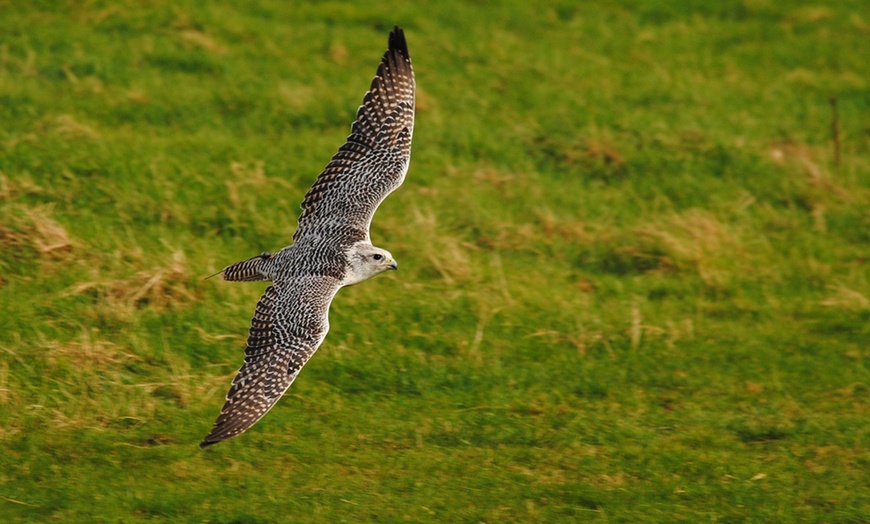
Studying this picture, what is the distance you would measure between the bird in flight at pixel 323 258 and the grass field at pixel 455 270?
74cm

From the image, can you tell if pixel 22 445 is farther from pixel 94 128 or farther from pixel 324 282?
pixel 94 128

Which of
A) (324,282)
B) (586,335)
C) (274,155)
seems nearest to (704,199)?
(586,335)

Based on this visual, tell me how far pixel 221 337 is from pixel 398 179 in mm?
1827

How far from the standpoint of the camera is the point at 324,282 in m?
8.13

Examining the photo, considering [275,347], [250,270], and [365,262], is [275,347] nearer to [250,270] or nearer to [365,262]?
[250,270]

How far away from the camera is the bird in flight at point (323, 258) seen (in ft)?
24.0

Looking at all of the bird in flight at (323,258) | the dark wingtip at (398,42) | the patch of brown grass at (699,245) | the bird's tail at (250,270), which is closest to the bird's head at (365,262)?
the bird in flight at (323,258)

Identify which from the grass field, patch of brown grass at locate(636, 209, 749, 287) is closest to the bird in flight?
the grass field

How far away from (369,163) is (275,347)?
215 cm

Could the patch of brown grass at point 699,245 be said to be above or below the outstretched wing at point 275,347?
above

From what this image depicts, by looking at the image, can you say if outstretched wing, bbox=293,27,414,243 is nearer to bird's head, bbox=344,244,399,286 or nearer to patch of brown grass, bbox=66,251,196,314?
bird's head, bbox=344,244,399,286

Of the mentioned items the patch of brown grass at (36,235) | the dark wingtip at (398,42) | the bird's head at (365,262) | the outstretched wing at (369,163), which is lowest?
the patch of brown grass at (36,235)

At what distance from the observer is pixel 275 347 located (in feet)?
24.9

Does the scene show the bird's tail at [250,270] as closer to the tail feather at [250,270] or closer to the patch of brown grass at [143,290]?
the tail feather at [250,270]
